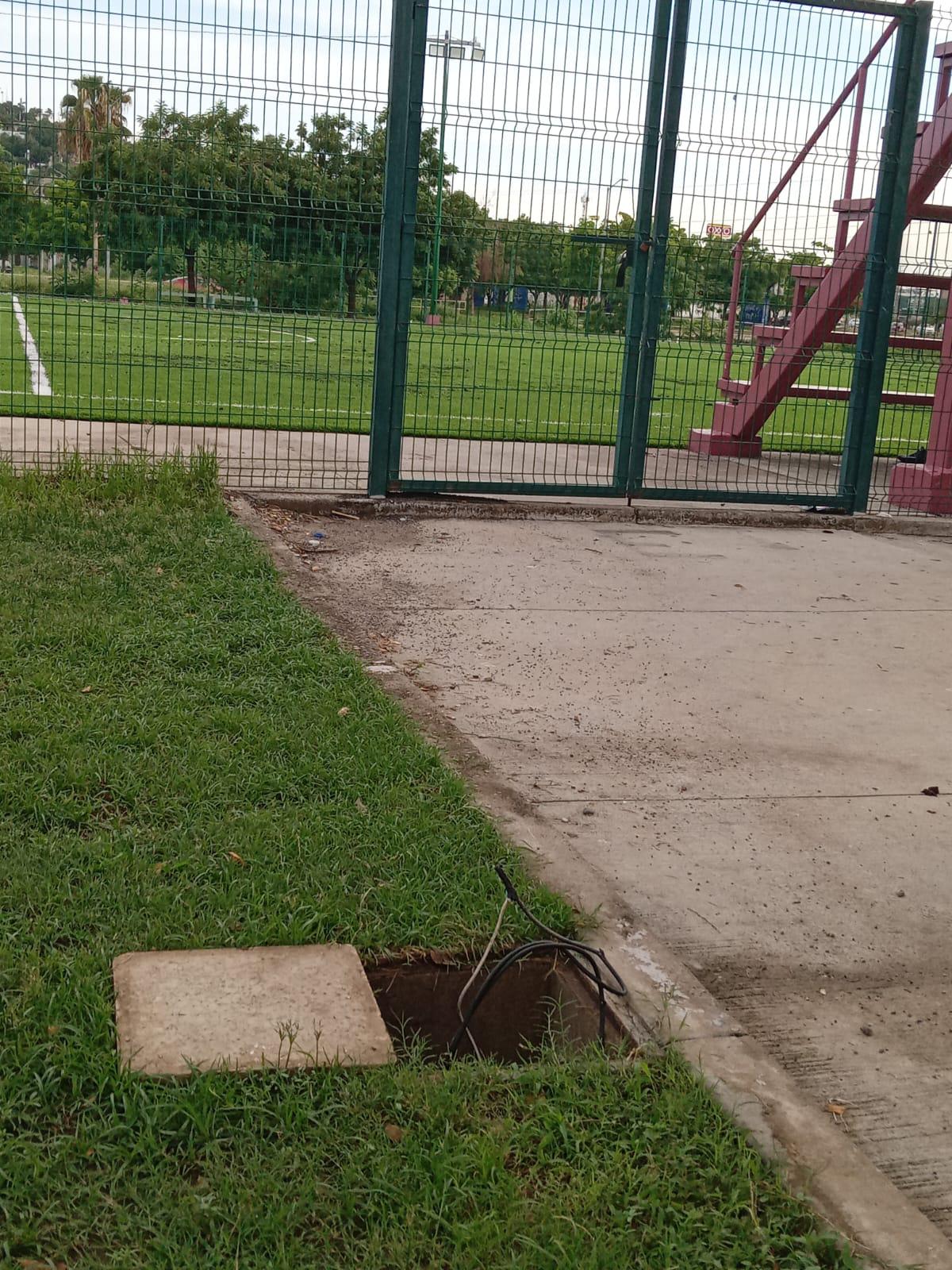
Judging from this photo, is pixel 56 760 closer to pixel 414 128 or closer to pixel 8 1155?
pixel 8 1155

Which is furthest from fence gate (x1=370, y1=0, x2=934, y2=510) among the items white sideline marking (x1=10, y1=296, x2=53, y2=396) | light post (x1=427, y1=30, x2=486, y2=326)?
white sideline marking (x1=10, y1=296, x2=53, y2=396)

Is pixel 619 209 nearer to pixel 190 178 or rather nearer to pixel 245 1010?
pixel 190 178

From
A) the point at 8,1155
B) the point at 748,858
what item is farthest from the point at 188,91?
the point at 8,1155

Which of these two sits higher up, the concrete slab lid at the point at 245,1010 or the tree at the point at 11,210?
the tree at the point at 11,210

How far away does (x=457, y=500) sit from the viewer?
8828 millimetres

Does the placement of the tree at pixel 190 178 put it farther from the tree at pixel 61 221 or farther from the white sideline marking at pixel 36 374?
the white sideline marking at pixel 36 374

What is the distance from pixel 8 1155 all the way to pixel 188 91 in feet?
22.2

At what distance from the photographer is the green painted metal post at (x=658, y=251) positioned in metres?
8.37

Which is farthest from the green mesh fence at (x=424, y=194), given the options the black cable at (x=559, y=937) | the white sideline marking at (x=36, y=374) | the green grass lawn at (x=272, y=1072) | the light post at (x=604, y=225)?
the black cable at (x=559, y=937)

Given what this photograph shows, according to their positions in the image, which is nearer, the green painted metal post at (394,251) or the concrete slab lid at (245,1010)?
the concrete slab lid at (245,1010)

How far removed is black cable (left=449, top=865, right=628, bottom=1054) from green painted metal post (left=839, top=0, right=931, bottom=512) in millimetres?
7111

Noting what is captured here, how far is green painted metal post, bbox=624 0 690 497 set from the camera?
837 centimetres

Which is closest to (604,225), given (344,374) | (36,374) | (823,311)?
(823,311)

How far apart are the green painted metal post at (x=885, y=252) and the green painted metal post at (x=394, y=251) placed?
3.34m
